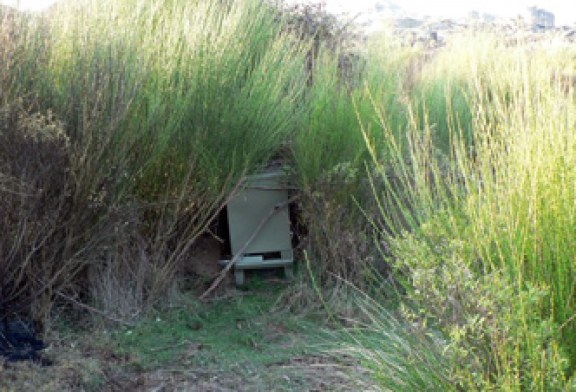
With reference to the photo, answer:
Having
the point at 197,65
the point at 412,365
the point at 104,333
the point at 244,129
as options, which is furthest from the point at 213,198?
the point at 412,365

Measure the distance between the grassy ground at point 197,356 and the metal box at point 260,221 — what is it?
54 centimetres

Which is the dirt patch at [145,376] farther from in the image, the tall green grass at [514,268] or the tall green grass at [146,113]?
the tall green grass at [514,268]

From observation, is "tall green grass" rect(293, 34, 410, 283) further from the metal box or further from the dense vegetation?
the metal box

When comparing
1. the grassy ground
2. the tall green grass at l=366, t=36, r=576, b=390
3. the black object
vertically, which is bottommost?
the grassy ground

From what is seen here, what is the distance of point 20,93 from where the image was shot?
Answer: 4082 millimetres

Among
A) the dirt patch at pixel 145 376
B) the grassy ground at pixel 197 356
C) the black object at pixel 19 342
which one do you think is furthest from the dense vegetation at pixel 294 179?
the dirt patch at pixel 145 376

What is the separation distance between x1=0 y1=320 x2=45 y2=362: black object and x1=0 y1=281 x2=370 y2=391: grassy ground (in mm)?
88

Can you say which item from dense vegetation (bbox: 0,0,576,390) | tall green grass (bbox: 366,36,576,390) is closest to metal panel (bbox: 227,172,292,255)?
dense vegetation (bbox: 0,0,576,390)

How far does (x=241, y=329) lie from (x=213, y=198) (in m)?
0.97

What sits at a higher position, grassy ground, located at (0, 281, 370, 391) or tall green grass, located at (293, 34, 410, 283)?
tall green grass, located at (293, 34, 410, 283)

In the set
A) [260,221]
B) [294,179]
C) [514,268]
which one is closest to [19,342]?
[260,221]

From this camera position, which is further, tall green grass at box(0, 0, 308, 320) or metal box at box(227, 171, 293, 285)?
metal box at box(227, 171, 293, 285)

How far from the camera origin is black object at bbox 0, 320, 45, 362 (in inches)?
157

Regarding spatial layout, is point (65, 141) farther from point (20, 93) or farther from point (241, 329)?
point (241, 329)
